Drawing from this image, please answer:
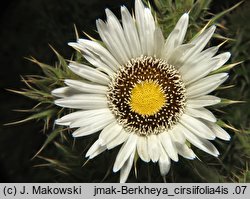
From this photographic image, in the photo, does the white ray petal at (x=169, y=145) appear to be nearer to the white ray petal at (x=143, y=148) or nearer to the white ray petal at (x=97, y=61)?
the white ray petal at (x=143, y=148)

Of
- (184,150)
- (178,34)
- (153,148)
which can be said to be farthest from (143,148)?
(178,34)

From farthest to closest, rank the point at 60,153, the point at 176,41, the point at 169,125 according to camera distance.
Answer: the point at 60,153 < the point at 169,125 < the point at 176,41

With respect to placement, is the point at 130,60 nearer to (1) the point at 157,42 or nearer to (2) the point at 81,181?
(1) the point at 157,42

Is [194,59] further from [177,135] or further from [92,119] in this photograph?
[92,119]

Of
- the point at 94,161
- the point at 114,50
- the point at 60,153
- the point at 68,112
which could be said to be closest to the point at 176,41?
the point at 114,50

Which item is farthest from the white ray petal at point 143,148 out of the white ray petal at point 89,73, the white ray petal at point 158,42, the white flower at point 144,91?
the white ray petal at point 158,42

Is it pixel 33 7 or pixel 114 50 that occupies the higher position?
pixel 33 7

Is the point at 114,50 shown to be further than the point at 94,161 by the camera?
No

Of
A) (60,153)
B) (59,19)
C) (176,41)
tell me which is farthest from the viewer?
(59,19)
